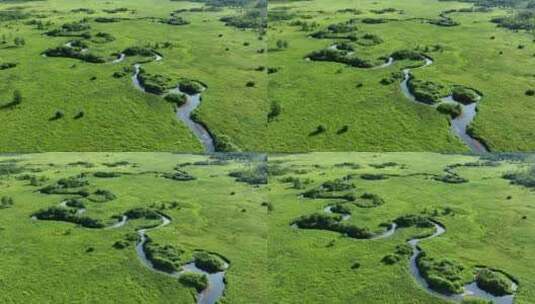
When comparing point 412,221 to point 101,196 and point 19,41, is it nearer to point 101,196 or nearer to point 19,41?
point 101,196

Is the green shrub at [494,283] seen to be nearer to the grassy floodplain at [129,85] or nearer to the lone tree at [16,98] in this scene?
the grassy floodplain at [129,85]

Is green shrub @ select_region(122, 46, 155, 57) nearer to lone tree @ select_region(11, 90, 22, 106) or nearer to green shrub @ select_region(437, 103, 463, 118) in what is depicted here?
lone tree @ select_region(11, 90, 22, 106)

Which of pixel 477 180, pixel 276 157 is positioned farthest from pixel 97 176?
pixel 477 180

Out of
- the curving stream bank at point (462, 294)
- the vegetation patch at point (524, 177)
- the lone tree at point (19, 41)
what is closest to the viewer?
the curving stream bank at point (462, 294)

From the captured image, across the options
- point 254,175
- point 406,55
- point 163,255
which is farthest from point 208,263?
point 406,55

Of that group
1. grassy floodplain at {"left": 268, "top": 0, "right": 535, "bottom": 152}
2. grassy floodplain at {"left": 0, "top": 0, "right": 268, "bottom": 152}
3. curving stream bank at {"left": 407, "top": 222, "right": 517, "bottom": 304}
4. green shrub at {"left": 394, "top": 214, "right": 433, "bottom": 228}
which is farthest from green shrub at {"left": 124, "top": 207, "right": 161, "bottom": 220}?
curving stream bank at {"left": 407, "top": 222, "right": 517, "bottom": 304}

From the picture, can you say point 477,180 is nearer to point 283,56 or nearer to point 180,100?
point 283,56

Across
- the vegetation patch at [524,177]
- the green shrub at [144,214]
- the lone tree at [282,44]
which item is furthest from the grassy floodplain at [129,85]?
the vegetation patch at [524,177]
